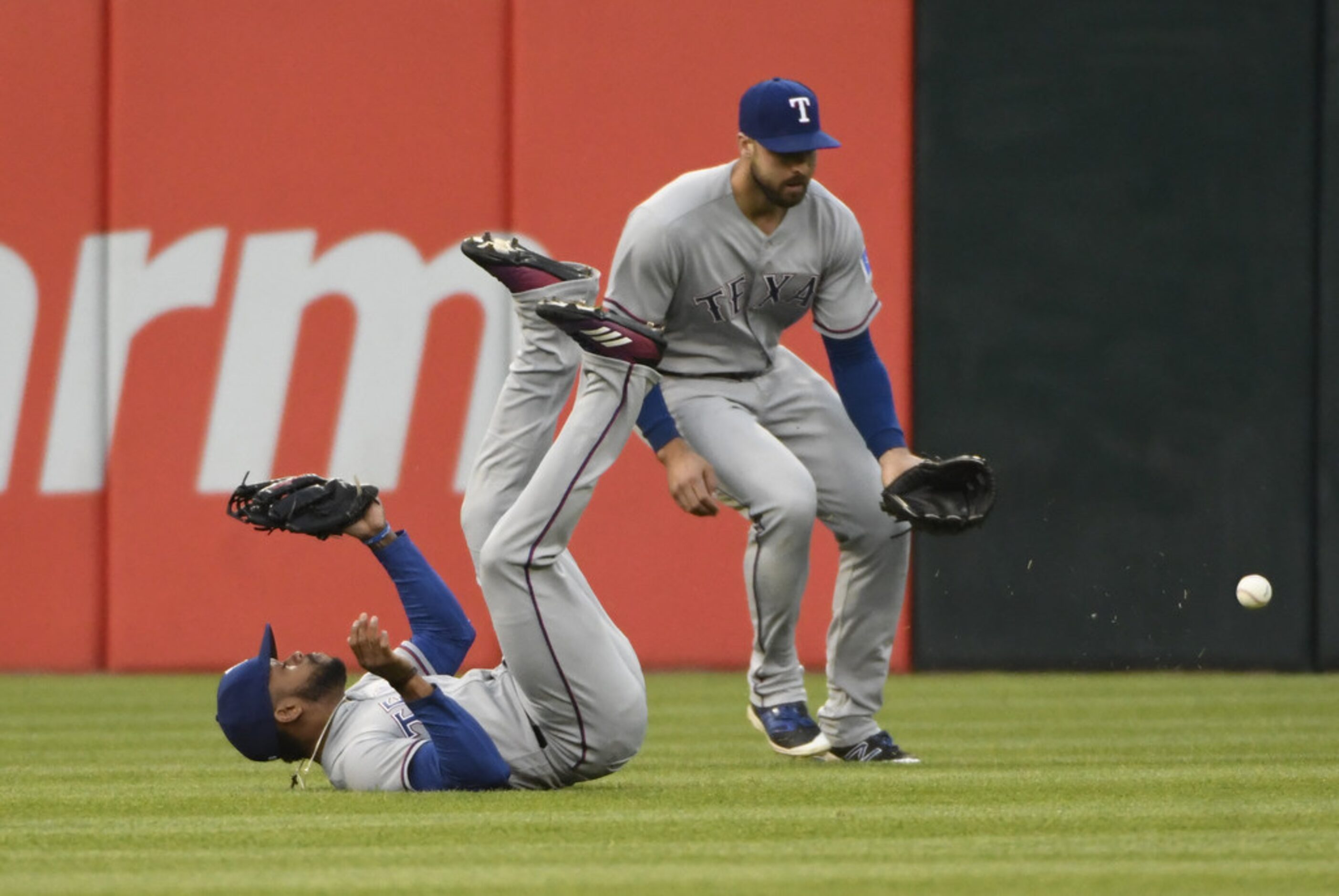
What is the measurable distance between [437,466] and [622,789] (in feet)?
15.4

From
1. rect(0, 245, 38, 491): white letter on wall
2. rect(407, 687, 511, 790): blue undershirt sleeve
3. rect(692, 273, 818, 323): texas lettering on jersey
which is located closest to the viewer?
rect(407, 687, 511, 790): blue undershirt sleeve

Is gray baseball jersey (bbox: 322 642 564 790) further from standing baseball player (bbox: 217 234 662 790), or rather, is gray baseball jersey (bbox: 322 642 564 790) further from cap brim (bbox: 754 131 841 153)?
cap brim (bbox: 754 131 841 153)

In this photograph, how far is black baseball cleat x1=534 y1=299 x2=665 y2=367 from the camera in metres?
4.75

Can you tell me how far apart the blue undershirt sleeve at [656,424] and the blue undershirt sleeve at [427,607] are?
0.63 meters

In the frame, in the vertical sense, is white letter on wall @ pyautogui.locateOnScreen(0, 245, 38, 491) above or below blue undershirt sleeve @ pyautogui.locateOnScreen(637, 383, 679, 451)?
below

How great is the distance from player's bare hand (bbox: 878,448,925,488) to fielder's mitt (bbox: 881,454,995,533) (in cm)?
4

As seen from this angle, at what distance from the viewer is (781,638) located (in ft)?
18.5

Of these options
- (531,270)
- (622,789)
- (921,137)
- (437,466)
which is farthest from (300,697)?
(921,137)

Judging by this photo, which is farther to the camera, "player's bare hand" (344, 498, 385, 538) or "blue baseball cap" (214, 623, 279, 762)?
"player's bare hand" (344, 498, 385, 538)

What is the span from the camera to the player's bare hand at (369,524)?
16.5 feet

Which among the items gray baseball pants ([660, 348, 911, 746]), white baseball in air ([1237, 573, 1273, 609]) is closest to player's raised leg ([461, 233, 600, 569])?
gray baseball pants ([660, 348, 911, 746])

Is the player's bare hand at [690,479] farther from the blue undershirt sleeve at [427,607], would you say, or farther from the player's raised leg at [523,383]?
the blue undershirt sleeve at [427,607]

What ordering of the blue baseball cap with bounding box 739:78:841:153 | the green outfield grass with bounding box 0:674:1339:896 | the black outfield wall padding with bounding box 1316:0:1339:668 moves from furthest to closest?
the black outfield wall padding with bounding box 1316:0:1339:668, the blue baseball cap with bounding box 739:78:841:153, the green outfield grass with bounding box 0:674:1339:896

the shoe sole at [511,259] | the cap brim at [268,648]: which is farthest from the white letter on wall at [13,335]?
the cap brim at [268,648]
